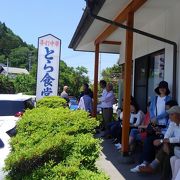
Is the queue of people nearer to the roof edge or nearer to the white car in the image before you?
the roof edge

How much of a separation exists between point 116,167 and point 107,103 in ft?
15.8

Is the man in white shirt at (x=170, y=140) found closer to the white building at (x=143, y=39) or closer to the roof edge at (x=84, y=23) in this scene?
the white building at (x=143, y=39)

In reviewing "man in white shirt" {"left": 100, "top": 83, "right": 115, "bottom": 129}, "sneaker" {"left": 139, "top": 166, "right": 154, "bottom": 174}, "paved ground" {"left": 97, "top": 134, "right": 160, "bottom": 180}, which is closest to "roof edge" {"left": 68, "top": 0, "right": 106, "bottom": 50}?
"man in white shirt" {"left": 100, "top": 83, "right": 115, "bottom": 129}

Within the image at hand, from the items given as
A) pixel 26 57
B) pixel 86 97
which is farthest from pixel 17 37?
Answer: pixel 86 97

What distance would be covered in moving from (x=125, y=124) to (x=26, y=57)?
341 feet

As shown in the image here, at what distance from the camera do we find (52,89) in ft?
39.3

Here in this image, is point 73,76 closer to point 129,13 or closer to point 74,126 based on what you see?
point 129,13

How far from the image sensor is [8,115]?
7.83m

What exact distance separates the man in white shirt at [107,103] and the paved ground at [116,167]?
8.70 ft

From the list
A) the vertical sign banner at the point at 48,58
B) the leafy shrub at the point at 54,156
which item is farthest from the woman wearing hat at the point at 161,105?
the vertical sign banner at the point at 48,58

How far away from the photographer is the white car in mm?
5557

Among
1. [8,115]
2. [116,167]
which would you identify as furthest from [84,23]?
[116,167]

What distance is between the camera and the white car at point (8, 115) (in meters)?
5.56

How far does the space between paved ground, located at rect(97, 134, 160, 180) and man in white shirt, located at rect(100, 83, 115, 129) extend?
265 centimetres
